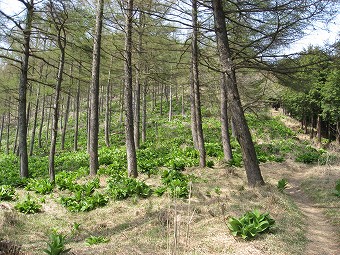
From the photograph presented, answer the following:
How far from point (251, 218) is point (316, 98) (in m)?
30.3

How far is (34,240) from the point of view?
232 inches

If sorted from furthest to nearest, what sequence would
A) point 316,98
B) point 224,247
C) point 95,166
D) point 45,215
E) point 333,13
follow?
point 316,98
point 95,166
point 45,215
point 333,13
point 224,247

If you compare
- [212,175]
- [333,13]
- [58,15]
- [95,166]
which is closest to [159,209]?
[212,175]

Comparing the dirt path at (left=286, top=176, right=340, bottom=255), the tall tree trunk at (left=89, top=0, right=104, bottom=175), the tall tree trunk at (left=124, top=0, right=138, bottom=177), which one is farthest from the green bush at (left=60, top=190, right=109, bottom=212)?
the dirt path at (left=286, top=176, right=340, bottom=255)

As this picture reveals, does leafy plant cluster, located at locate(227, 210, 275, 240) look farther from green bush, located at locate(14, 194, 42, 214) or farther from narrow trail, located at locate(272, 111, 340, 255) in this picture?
green bush, located at locate(14, 194, 42, 214)

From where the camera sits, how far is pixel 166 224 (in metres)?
5.91

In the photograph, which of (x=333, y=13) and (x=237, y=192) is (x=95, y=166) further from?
(x=333, y=13)

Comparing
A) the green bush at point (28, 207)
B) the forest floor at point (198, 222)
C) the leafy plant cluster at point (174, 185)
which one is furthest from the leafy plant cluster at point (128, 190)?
the green bush at point (28, 207)

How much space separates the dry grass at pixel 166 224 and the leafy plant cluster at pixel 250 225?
0.37 feet

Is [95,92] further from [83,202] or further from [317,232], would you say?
[317,232]

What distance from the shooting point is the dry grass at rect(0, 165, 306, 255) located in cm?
449

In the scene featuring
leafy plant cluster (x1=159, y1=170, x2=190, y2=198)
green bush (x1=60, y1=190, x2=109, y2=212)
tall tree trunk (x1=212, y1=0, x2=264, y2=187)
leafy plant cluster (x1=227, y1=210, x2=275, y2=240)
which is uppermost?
tall tree trunk (x1=212, y1=0, x2=264, y2=187)

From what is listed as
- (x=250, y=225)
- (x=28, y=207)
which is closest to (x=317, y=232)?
(x=250, y=225)

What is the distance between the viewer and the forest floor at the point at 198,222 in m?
4.49
